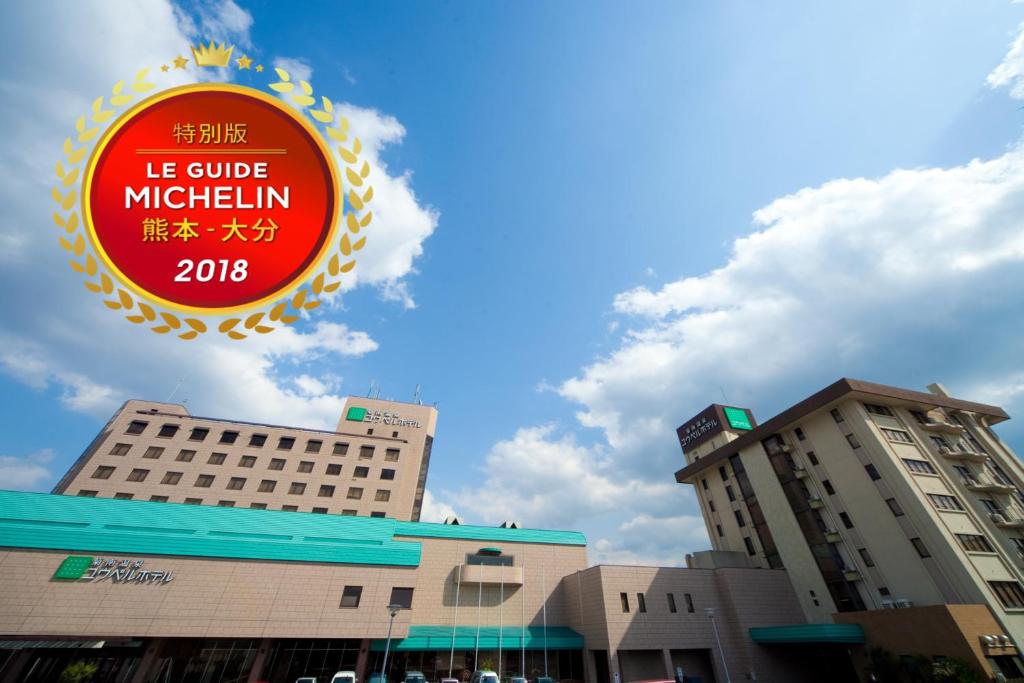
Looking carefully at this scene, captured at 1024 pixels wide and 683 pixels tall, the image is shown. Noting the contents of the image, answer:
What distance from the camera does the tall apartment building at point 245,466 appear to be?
45625 mm

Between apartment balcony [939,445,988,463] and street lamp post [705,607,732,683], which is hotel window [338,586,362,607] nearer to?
street lamp post [705,607,732,683]

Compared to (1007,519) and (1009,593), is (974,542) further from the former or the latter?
(1007,519)

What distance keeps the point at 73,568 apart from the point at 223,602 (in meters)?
9.96

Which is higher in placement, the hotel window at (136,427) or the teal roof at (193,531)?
the hotel window at (136,427)

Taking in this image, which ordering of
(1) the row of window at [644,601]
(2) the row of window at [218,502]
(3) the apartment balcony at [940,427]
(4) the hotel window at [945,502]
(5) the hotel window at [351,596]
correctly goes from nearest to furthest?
(5) the hotel window at [351,596]
(4) the hotel window at [945,502]
(1) the row of window at [644,601]
(3) the apartment balcony at [940,427]
(2) the row of window at [218,502]

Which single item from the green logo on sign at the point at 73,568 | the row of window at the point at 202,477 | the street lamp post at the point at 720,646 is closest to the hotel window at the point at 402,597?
the green logo on sign at the point at 73,568

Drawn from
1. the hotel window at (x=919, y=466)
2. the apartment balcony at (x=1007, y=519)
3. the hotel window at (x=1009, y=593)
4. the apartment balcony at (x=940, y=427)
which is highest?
the apartment balcony at (x=940, y=427)

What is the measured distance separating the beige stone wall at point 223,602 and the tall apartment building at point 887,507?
2925cm

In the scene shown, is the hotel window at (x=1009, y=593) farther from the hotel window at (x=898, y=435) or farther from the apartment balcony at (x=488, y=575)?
the apartment balcony at (x=488, y=575)

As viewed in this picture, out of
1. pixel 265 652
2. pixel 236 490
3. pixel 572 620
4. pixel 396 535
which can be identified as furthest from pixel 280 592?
pixel 572 620

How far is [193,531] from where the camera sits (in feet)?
108

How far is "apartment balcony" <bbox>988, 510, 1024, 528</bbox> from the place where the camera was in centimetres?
3322

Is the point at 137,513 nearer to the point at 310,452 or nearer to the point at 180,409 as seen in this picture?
the point at 310,452

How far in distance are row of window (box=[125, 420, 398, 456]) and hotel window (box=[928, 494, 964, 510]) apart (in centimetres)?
6159
